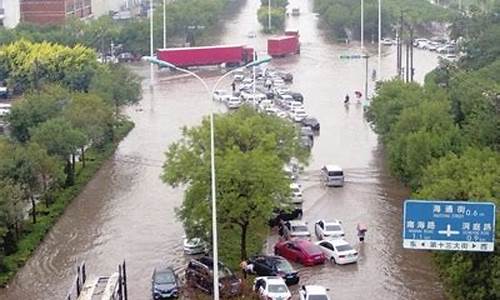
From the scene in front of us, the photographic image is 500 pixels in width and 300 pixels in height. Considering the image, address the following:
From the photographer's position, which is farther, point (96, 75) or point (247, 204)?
point (96, 75)

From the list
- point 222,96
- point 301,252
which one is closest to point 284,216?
point 301,252

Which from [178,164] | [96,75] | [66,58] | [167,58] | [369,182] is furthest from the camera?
[167,58]

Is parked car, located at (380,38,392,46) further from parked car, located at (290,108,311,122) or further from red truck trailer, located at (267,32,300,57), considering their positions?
parked car, located at (290,108,311,122)

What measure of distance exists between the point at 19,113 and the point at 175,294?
8816mm

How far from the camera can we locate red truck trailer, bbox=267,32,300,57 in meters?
38.6

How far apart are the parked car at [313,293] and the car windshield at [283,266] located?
33.3 inches

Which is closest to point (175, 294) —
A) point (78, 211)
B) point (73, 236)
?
point (73, 236)

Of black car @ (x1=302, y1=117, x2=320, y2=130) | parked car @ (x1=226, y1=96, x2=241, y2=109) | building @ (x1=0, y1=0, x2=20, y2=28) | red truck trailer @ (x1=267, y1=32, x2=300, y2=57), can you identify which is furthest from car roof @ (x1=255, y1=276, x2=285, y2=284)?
building @ (x1=0, y1=0, x2=20, y2=28)

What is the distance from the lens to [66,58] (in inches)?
1188

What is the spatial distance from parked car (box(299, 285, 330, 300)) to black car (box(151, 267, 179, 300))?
5.75 feet

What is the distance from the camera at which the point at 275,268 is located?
538 inches

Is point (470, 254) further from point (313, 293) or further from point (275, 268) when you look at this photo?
point (275, 268)

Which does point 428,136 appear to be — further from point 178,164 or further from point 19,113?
point 19,113

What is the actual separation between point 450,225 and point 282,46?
28686 millimetres
